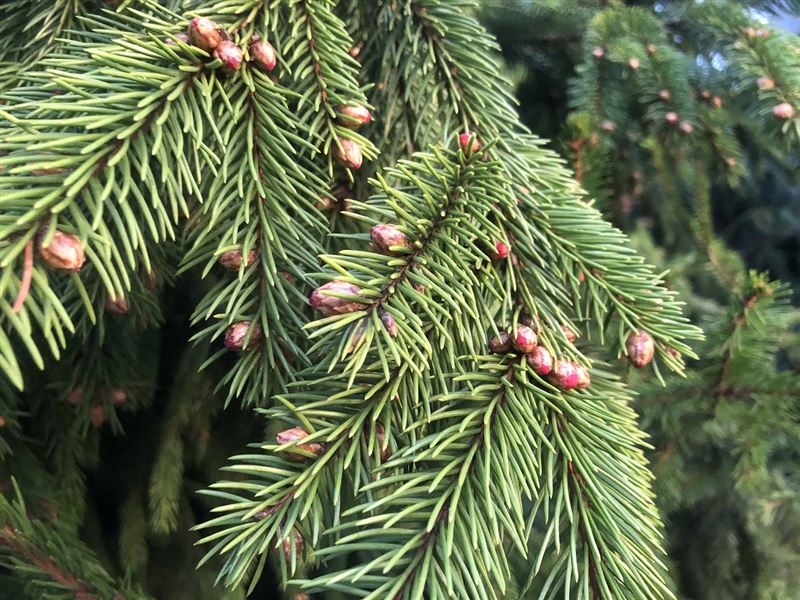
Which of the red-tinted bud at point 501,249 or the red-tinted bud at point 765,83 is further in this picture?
the red-tinted bud at point 765,83

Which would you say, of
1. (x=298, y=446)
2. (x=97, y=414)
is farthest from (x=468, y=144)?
(x=97, y=414)

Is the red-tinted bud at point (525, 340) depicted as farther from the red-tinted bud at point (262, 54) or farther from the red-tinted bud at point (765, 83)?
the red-tinted bud at point (765, 83)

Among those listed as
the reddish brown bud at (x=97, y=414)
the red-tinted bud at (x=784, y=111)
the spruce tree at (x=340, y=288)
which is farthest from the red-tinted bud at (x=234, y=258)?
the red-tinted bud at (x=784, y=111)

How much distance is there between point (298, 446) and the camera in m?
0.28

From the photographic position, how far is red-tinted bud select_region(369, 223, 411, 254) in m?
0.30

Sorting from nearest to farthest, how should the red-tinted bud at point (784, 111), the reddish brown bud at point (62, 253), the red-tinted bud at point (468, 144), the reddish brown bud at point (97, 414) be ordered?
the reddish brown bud at point (62, 253) < the red-tinted bud at point (468, 144) < the reddish brown bud at point (97, 414) < the red-tinted bud at point (784, 111)

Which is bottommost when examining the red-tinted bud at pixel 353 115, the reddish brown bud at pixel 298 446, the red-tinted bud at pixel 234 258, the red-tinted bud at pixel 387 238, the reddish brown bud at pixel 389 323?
the reddish brown bud at pixel 298 446

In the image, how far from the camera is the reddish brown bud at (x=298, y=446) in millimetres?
279

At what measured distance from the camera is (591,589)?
0.29 meters

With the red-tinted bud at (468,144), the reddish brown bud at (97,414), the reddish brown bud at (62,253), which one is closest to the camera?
the reddish brown bud at (62,253)

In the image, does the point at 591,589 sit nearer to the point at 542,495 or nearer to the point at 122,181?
the point at 542,495

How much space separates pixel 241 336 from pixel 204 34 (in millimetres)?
149

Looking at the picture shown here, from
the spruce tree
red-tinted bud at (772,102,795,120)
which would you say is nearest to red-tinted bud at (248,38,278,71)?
the spruce tree

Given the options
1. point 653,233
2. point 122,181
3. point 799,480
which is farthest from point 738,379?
point 653,233
